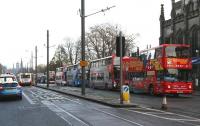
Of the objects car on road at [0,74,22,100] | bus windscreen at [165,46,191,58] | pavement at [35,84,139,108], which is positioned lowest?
pavement at [35,84,139,108]

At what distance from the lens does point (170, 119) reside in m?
18.0

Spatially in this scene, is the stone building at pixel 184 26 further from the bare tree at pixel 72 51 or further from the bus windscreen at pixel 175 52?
the bare tree at pixel 72 51

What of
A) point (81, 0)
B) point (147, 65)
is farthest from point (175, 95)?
point (81, 0)

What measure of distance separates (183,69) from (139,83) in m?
6.34

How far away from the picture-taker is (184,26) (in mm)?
62594

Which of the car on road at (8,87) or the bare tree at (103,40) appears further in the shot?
the bare tree at (103,40)

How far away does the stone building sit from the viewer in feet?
193

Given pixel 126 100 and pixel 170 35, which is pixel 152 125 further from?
pixel 170 35

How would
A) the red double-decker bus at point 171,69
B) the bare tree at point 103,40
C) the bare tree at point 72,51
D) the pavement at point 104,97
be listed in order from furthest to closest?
1. the bare tree at point 72,51
2. the bare tree at point 103,40
3. the red double-decker bus at point 171,69
4. the pavement at point 104,97

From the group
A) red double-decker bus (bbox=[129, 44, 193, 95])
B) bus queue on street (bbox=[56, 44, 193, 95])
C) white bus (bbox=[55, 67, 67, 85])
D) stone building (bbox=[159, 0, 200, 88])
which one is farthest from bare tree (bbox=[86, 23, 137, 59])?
red double-decker bus (bbox=[129, 44, 193, 95])

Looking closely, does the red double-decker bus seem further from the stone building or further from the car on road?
the stone building

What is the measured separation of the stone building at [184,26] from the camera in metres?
59.0

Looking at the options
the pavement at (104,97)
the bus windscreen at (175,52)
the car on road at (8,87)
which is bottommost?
the pavement at (104,97)

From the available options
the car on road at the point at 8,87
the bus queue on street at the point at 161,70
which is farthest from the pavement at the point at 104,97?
the car on road at the point at 8,87
